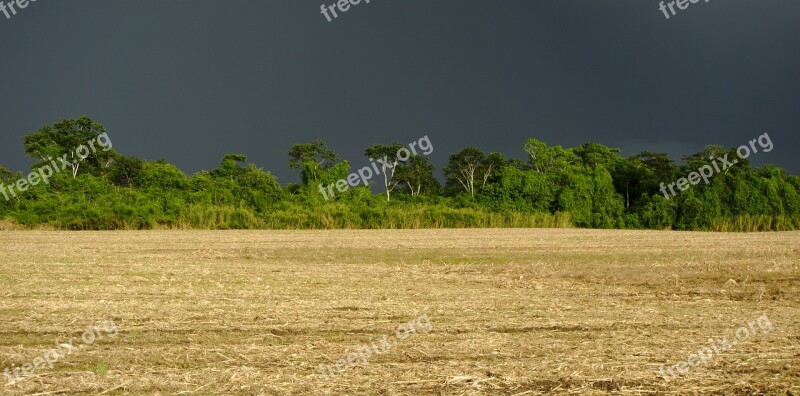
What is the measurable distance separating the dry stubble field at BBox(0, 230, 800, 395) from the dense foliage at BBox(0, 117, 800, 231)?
31.7 metres

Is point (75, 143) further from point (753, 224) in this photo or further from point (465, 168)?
point (753, 224)

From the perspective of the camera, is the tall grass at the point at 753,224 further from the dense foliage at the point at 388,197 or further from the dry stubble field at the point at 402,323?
the dry stubble field at the point at 402,323

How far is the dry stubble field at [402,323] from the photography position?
653 cm

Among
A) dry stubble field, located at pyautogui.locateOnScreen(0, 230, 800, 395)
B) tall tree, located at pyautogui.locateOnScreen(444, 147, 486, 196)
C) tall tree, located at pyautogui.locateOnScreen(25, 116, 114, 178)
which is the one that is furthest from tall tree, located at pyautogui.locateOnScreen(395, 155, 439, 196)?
dry stubble field, located at pyautogui.locateOnScreen(0, 230, 800, 395)

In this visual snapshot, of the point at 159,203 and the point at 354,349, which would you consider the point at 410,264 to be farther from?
the point at 159,203

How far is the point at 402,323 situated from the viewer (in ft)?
32.6

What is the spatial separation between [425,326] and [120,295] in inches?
265

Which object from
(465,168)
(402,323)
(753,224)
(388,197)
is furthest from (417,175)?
(402,323)

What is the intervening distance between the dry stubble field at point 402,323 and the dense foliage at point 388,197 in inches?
1249

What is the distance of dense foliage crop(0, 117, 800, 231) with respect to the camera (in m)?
51.3

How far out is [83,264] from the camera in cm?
1978

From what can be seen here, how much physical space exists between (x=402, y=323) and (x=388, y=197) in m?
54.4

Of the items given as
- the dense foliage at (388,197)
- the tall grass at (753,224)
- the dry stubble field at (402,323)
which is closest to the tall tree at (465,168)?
the dense foliage at (388,197)

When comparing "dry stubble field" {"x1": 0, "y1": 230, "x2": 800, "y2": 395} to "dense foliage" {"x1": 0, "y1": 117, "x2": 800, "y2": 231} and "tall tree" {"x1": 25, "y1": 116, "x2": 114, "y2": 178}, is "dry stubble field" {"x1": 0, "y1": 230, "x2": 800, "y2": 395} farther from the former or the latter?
"tall tree" {"x1": 25, "y1": 116, "x2": 114, "y2": 178}
